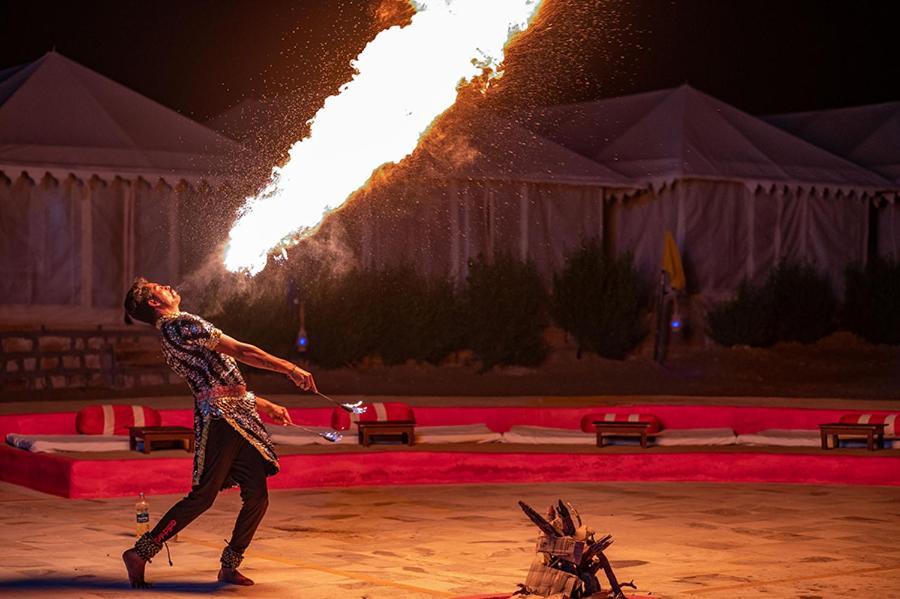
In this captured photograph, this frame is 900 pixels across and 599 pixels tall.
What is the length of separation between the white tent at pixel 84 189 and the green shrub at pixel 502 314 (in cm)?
487

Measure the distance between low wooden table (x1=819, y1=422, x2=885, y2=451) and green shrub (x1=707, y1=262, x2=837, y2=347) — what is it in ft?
40.7

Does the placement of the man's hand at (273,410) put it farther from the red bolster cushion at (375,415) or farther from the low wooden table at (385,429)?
the red bolster cushion at (375,415)

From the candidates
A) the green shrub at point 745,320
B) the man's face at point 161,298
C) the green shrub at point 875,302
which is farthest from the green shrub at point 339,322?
the man's face at point 161,298

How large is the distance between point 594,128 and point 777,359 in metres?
7.28

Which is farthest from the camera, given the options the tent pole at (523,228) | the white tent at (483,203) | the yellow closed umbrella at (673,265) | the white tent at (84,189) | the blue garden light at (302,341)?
the tent pole at (523,228)

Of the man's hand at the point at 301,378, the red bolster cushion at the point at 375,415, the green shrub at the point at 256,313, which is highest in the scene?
the green shrub at the point at 256,313

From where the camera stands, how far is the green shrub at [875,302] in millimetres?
29766

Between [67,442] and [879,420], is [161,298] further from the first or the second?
[879,420]

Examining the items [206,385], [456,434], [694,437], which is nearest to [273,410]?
[206,385]


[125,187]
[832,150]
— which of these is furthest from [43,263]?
[832,150]

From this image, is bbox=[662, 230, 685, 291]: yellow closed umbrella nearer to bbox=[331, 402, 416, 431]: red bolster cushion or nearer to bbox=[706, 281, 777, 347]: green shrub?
bbox=[706, 281, 777, 347]: green shrub

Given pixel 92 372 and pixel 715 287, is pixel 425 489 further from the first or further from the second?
pixel 715 287

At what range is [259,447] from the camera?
884cm

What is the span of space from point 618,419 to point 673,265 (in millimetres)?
12073
